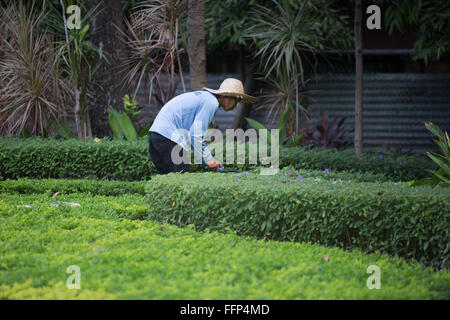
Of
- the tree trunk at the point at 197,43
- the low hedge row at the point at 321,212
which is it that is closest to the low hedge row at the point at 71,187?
the low hedge row at the point at 321,212

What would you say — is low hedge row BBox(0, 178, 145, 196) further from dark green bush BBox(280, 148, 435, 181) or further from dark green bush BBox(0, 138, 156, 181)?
dark green bush BBox(280, 148, 435, 181)

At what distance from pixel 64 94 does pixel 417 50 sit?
7328mm

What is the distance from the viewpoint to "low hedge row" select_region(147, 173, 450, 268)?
4105mm

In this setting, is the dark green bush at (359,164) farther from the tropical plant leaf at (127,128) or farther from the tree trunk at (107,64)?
the tree trunk at (107,64)

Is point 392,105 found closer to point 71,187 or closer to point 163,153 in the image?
point 163,153

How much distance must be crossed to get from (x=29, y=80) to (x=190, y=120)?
4861mm

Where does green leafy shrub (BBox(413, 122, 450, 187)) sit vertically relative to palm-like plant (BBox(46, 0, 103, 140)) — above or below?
below

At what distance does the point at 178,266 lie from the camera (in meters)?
3.62

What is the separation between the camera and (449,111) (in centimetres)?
1237

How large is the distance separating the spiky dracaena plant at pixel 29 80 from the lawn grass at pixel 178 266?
5.20 m

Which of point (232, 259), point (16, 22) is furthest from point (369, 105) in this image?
point (232, 259)

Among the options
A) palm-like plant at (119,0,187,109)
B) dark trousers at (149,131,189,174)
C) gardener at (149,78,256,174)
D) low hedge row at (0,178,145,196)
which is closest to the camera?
gardener at (149,78,256,174)

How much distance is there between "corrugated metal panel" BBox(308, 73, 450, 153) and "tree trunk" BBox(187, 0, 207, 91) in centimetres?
391

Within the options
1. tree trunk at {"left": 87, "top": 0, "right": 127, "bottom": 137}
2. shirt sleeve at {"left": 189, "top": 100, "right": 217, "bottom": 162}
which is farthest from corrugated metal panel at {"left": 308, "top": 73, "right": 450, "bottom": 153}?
shirt sleeve at {"left": 189, "top": 100, "right": 217, "bottom": 162}
